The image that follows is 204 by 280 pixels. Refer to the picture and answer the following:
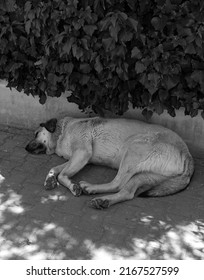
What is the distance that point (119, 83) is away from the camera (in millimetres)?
6113

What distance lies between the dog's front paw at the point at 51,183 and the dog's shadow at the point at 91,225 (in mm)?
61

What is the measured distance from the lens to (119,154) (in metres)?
6.05

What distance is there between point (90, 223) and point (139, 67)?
6.71 ft

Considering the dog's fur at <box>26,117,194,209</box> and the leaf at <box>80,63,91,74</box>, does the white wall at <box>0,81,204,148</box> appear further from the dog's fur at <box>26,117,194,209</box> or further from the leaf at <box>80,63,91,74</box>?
the leaf at <box>80,63,91,74</box>

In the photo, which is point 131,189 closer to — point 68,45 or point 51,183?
point 51,183

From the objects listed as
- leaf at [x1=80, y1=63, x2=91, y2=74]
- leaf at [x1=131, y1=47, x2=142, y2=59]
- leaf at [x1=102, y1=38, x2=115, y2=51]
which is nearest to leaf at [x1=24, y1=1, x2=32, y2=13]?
leaf at [x1=80, y1=63, x2=91, y2=74]

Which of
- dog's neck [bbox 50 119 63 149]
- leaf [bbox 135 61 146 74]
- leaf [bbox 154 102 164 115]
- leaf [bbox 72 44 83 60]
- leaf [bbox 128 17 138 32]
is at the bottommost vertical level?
dog's neck [bbox 50 119 63 149]

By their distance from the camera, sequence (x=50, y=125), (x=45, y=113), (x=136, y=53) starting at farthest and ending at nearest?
(x=45, y=113) → (x=50, y=125) → (x=136, y=53)

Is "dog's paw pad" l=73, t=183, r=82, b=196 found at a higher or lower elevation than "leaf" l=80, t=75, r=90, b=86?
lower

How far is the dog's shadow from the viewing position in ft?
15.4

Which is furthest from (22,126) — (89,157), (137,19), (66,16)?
(137,19)

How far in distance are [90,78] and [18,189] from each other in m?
1.76

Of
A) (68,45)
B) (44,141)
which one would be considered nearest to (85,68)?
(68,45)

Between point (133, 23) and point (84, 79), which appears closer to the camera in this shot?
point (133, 23)
